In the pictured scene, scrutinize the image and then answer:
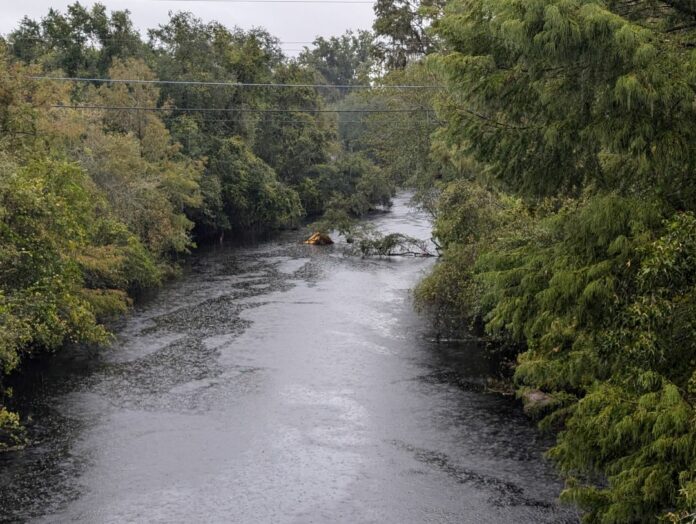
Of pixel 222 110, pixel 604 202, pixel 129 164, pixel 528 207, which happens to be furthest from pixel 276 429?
pixel 222 110

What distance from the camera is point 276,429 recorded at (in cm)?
1808

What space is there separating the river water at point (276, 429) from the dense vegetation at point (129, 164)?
4.76 feet

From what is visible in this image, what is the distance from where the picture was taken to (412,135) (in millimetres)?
34375

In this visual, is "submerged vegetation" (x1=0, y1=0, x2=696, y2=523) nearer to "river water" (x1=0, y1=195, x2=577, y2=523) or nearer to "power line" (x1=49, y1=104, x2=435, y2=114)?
"power line" (x1=49, y1=104, x2=435, y2=114)

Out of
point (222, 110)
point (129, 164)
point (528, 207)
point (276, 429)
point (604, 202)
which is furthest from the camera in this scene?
point (222, 110)

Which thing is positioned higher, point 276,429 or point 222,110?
point 222,110

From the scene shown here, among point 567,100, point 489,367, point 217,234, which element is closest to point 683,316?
point 567,100

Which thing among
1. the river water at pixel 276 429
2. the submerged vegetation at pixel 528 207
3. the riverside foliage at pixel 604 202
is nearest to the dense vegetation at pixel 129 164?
the submerged vegetation at pixel 528 207

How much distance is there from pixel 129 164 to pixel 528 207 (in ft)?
75.8

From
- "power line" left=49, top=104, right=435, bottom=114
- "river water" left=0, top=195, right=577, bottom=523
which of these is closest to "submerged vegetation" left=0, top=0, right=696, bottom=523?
"power line" left=49, top=104, right=435, bottom=114

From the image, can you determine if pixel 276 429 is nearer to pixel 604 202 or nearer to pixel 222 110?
pixel 604 202

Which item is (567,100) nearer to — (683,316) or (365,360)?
(683,316)

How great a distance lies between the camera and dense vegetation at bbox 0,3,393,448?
63.3 ft

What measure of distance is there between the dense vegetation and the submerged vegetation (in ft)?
0.40
